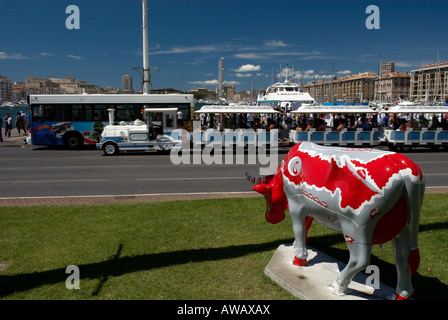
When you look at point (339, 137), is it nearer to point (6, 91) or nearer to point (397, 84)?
point (397, 84)

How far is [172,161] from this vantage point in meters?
17.5

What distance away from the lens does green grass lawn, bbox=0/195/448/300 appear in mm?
4973

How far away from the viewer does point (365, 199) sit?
3.91 metres

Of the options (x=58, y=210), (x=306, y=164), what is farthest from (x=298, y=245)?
(x=58, y=210)

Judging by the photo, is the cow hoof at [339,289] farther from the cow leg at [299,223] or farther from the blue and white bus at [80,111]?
the blue and white bus at [80,111]

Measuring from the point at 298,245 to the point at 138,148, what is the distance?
50.1ft

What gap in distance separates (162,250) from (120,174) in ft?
27.5

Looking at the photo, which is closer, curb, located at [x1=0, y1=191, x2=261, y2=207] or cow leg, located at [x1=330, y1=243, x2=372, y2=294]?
cow leg, located at [x1=330, y1=243, x2=372, y2=294]

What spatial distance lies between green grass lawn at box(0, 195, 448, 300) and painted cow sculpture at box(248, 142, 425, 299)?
3.55 ft

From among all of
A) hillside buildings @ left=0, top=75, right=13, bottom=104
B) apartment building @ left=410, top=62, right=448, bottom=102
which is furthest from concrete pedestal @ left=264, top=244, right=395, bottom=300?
hillside buildings @ left=0, top=75, right=13, bottom=104

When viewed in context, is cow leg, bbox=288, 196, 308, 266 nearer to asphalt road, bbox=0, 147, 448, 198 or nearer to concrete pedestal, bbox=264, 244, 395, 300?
concrete pedestal, bbox=264, 244, 395, 300

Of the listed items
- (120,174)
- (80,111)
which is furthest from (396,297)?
(80,111)

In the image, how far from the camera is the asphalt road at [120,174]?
11414 millimetres
